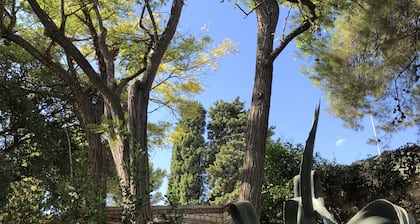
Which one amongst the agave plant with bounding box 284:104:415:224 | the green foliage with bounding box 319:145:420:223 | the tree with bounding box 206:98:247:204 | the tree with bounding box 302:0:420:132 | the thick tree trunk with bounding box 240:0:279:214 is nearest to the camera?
the agave plant with bounding box 284:104:415:224

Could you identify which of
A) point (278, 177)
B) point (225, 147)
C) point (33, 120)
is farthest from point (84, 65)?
point (225, 147)

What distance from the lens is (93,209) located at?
2.40 m

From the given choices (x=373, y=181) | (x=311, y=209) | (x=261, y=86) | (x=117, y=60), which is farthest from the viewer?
(x=117, y=60)

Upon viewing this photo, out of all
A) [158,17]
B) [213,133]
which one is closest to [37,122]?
[158,17]

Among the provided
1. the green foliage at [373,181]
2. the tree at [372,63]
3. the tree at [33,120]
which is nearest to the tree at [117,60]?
the tree at [33,120]

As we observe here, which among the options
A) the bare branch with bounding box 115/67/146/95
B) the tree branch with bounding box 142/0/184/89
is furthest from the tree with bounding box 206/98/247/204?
the tree branch with bounding box 142/0/184/89

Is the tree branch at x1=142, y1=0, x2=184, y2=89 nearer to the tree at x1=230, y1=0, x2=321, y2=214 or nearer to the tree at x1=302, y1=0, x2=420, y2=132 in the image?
the tree at x1=230, y1=0, x2=321, y2=214

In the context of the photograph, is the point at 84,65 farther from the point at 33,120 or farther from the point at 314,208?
the point at 314,208

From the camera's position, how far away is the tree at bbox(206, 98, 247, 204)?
54.7ft

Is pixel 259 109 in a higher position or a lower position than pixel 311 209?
higher

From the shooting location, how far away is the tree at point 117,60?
12.3 feet

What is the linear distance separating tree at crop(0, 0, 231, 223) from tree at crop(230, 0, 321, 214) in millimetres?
1203

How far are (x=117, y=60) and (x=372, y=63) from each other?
391 centimetres

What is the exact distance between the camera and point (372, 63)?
21.5 ft
